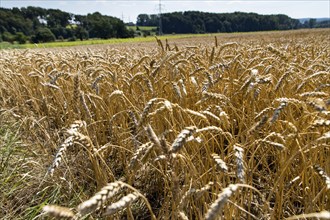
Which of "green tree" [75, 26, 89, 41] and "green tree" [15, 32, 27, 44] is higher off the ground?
"green tree" [75, 26, 89, 41]

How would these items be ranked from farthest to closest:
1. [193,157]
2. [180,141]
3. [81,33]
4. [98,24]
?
[98,24] → [81,33] → [193,157] → [180,141]

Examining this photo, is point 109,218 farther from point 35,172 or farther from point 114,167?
point 35,172

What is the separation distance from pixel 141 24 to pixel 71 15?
43.7 metres

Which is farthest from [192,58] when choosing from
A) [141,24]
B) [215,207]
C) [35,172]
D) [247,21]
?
[141,24]

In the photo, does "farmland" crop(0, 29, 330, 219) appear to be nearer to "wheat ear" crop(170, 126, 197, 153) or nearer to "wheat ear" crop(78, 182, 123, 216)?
"wheat ear" crop(170, 126, 197, 153)

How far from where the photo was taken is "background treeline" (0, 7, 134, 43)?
54138mm

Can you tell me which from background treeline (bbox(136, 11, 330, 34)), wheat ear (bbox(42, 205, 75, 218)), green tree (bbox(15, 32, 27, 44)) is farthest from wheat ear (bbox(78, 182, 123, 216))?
background treeline (bbox(136, 11, 330, 34))

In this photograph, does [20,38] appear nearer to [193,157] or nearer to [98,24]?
[98,24]

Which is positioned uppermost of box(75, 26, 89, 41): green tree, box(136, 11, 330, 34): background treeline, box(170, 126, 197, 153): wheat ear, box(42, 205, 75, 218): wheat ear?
box(136, 11, 330, 34): background treeline

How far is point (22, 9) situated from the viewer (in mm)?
73875

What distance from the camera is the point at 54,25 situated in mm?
71312

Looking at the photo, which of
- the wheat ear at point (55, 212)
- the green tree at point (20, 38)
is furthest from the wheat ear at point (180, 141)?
the green tree at point (20, 38)

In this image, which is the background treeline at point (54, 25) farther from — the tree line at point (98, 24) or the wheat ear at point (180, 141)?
the wheat ear at point (180, 141)

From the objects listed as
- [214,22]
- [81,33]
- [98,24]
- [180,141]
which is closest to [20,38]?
[81,33]
